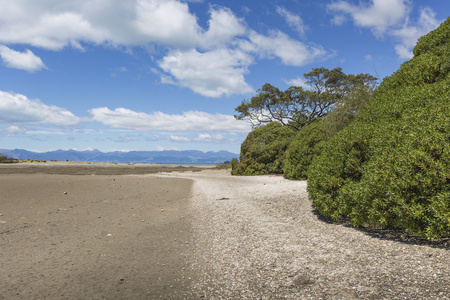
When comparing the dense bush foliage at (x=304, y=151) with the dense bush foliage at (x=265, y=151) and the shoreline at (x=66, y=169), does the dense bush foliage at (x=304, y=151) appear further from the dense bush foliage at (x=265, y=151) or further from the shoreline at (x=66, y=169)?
the shoreline at (x=66, y=169)

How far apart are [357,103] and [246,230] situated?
751 inches

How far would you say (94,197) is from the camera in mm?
16078

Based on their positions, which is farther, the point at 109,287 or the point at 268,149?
the point at 268,149

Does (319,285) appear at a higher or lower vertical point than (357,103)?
lower

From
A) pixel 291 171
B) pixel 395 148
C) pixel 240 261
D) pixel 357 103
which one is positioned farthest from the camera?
pixel 291 171

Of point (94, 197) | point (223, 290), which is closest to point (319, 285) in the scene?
point (223, 290)

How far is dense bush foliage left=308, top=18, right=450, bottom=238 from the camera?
666 cm

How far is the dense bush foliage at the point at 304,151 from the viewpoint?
77.0 ft

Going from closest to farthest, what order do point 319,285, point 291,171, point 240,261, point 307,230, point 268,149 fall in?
point 319,285 < point 240,261 < point 307,230 < point 291,171 < point 268,149

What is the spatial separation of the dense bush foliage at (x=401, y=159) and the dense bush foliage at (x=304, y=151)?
1141cm

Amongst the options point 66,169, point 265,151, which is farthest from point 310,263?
point 66,169

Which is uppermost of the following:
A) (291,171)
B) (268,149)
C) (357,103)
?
(357,103)

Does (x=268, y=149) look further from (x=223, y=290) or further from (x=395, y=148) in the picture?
(x=223, y=290)

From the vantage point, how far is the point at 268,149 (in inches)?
1332
